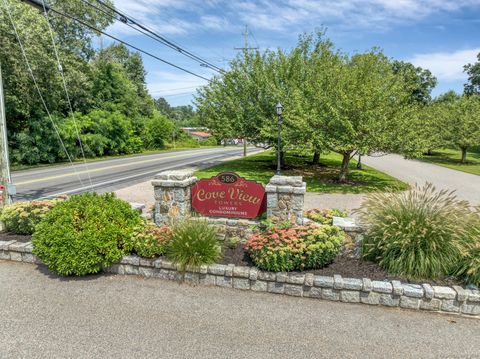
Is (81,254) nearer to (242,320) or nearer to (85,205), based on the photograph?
(85,205)

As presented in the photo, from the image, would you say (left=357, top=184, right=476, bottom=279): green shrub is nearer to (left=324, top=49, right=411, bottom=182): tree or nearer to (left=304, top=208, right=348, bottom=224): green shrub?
(left=304, top=208, right=348, bottom=224): green shrub

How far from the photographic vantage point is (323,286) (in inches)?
173

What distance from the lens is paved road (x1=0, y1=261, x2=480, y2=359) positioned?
3.38 meters

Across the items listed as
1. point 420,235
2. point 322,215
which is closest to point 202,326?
point 420,235

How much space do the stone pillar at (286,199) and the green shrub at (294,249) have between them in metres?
0.70

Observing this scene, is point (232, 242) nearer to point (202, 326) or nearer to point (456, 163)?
point (202, 326)

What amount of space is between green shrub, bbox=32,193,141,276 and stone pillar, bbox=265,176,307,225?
271cm

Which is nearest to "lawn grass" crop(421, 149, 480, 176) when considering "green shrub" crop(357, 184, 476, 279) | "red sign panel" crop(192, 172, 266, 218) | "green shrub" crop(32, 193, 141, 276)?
"green shrub" crop(357, 184, 476, 279)

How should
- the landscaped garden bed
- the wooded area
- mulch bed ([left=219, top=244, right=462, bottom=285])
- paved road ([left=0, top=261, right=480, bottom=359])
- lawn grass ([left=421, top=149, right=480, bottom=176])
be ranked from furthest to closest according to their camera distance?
lawn grass ([left=421, top=149, right=480, bottom=176]) → the wooded area → mulch bed ([left=219, top=244, right=462, bottom=285]) → the landscaped garden bed → paved road ([left=0, top=261, right=480, bottom=359])

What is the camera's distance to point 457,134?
24.6 meters

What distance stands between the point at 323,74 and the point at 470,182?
988 cm

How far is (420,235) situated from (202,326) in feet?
11.6

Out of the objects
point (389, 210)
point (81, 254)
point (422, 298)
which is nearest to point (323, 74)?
point (389, 210)

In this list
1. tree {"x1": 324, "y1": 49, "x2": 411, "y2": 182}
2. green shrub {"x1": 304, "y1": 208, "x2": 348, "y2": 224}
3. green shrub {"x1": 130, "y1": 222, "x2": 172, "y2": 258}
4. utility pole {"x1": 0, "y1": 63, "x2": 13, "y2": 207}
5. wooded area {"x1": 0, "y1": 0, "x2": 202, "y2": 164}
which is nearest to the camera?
green shrub {"x1": 130, "y1": 222, "x2": 172, "y2": 258}
